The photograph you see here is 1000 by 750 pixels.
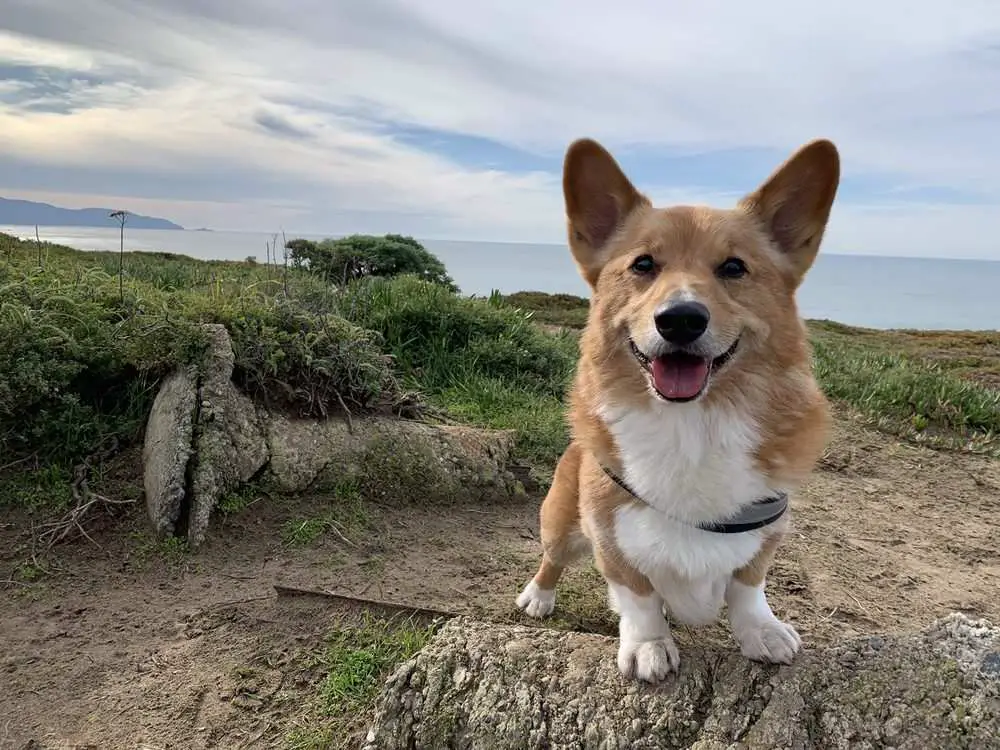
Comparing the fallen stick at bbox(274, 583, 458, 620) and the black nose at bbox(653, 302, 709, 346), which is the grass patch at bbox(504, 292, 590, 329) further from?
the black nose at bbox(653, 302, 709, 346)

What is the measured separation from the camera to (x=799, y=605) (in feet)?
10.3

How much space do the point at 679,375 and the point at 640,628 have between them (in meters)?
0.80

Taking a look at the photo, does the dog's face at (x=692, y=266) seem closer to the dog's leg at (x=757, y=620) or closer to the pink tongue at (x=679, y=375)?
the pink tongue at (x=679, y=375)

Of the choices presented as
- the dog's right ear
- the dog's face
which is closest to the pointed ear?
the dog's face

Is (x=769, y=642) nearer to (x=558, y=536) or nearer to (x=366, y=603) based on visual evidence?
(x=558, y=536)

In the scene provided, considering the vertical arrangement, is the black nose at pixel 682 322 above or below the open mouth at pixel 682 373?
above

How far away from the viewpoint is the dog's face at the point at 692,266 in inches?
80.6

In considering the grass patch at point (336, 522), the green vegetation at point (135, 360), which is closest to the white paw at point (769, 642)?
the grass patch at point (336, 522)

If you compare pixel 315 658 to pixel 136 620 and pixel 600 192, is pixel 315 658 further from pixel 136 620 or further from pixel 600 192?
pixel 600 192

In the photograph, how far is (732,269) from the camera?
2281mm

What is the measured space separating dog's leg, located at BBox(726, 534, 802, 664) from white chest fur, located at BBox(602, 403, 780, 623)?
0.28 feet

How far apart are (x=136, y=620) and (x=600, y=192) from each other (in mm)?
2482

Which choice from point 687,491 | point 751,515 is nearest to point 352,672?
point 687,491

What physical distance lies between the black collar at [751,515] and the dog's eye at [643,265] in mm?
693
